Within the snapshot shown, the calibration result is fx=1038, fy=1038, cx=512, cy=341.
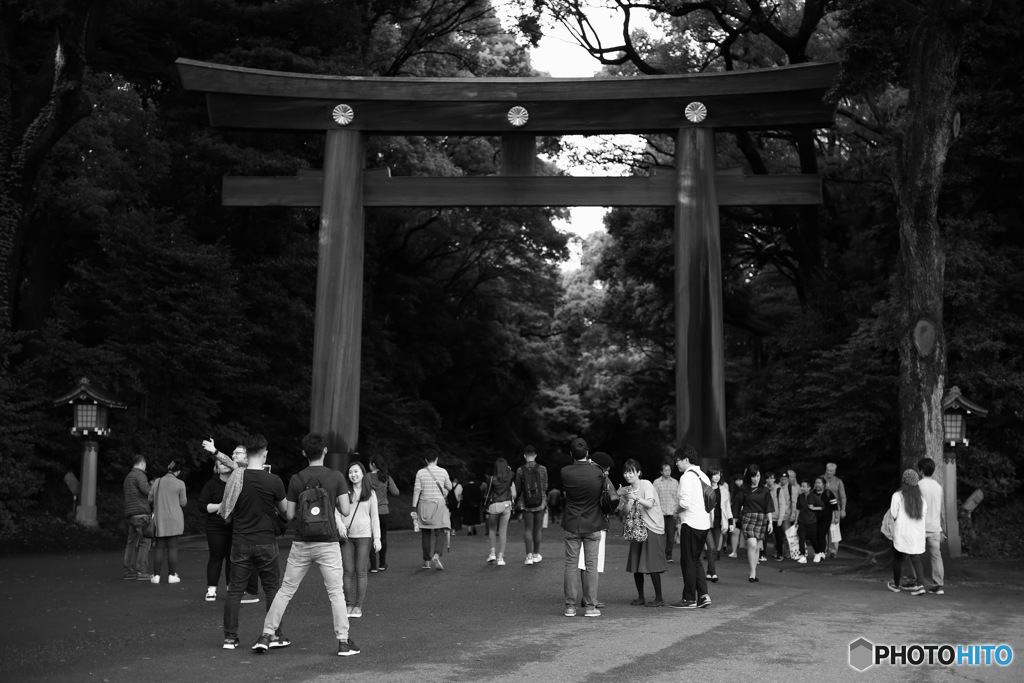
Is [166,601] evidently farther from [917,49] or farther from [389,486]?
[917,49]

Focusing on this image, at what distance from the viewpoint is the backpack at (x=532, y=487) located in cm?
1468

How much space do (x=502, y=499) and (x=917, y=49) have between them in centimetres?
888

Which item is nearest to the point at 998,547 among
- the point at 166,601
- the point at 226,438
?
the point at 166,601

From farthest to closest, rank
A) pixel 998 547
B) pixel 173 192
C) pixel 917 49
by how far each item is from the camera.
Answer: pixel 173 192
pixel 998 547
pixel 917 49

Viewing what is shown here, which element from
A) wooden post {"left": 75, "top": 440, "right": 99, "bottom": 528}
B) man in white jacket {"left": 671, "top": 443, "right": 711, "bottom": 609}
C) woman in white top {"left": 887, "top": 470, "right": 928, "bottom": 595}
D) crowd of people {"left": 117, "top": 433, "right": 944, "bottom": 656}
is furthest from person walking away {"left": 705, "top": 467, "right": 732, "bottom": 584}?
wooden post {"left": 75, "top": 440, "right": 99, "bottom": 528}

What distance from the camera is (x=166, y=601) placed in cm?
1141

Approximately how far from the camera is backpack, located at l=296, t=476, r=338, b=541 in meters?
8.14

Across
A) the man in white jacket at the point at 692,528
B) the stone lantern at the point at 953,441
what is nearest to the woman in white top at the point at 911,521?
the man in white jacket at the point at 692,528

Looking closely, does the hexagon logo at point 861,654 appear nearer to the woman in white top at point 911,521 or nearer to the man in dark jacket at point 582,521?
the man in dark jacket at point 582,521

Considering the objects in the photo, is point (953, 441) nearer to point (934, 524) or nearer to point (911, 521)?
point (934, 524)

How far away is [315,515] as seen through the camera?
8156 millimetres

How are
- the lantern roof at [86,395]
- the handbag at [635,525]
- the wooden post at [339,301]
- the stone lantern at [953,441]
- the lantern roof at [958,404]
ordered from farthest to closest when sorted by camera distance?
the lantern roof at [86,395], the lantern roof at [958,404], the stone lantern at [953,441], the wooden post at [339,301], the handbag at [635,525]

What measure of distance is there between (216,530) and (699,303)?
898 centimetres

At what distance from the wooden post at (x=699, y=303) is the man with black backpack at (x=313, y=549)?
9172 mm
